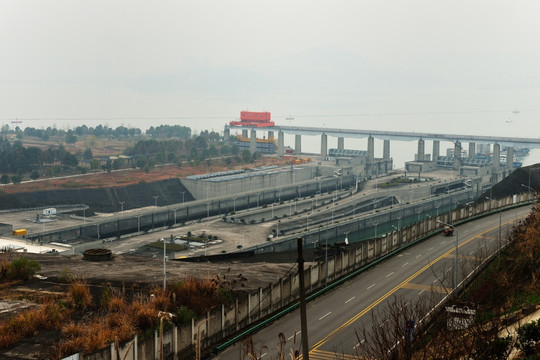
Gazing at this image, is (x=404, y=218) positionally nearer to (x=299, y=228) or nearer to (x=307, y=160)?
(x=299, y=228)

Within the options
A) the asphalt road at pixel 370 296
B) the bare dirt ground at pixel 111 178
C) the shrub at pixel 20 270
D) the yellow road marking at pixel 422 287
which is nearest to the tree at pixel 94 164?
the bare dirt ground at pixel 111 178

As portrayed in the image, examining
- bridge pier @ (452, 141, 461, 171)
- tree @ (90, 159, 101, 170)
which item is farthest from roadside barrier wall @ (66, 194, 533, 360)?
bridge pier @ (452, 141, 461, 171)

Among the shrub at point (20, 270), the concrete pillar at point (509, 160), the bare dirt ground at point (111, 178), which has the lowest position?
the bare dirt ground at point (111, 178)

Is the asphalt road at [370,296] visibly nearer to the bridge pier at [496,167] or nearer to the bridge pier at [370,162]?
the bridge pier at [496,167]

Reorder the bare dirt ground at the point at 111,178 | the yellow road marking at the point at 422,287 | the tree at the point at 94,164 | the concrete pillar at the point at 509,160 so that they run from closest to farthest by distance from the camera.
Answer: the yellow road marking at the point at 422,287, the bare dirt ground at the point at 111,178, the tree at the point at 94,164, the concrete pillar at the point at 509,160

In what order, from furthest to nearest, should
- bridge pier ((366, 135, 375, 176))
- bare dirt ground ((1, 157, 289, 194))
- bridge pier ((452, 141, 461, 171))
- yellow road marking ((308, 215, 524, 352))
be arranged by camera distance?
1. bridge pier ((366, 135, 375, 176))
2. bridge pier ((452, 141, 461, 171))
3. bare dirt ground ((1, 157, 289, 194))
4. yellow road marking ((308, 215, 524, 352))

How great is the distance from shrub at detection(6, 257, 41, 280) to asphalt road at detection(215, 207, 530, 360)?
1560 centimetres

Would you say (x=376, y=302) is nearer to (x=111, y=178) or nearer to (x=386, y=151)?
(x=111, y=178)

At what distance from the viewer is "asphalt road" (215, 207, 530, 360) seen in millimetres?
29031

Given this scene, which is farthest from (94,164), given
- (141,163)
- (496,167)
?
(496,167)

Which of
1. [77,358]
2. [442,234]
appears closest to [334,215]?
[442,234]

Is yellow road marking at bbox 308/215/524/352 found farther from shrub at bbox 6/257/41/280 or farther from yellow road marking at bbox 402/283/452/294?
shrub at bbox 6/257/41/280

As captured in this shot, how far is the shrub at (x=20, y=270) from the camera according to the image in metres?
37.2

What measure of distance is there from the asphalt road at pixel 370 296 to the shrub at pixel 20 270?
1560 centimetres
